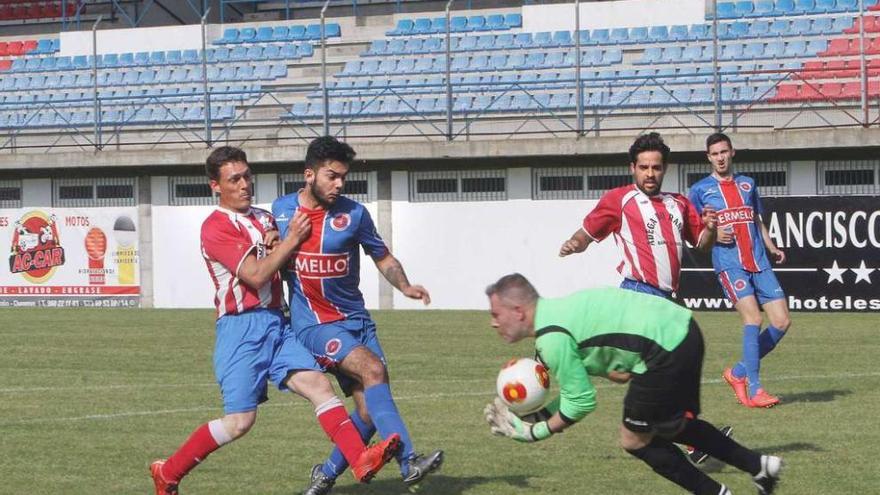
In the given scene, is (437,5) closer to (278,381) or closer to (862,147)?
(862,147)

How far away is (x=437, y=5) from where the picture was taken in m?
37.8

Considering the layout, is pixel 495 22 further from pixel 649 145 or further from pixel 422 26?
pixel 649 145

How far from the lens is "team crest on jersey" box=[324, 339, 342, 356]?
7875mm

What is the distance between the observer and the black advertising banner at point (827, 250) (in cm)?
2277

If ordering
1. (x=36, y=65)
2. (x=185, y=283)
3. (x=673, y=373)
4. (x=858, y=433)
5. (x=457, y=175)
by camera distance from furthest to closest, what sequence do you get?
(x=36, y=65)
(x=185, y=283)
(x=457, y=175)
(x=858, y=433)
(x=673, y=373)

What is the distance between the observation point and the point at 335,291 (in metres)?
8.02

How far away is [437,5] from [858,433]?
28.9 metres

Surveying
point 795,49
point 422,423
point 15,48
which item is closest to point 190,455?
point 422,423

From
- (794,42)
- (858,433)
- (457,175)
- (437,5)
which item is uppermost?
(437,5)

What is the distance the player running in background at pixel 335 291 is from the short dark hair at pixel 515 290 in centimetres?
164

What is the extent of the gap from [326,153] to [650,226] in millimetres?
2483

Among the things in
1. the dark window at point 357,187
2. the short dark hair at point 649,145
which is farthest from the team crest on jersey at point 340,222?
the dark window at point 357,187

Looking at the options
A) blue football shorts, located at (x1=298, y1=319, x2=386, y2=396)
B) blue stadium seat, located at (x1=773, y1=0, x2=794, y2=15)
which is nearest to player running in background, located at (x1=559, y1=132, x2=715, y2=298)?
blue football shorts, located at (x1=298, y1=319, x2=386, y2=396)

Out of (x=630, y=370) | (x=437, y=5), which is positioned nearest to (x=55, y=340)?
(x=630, y=370)
